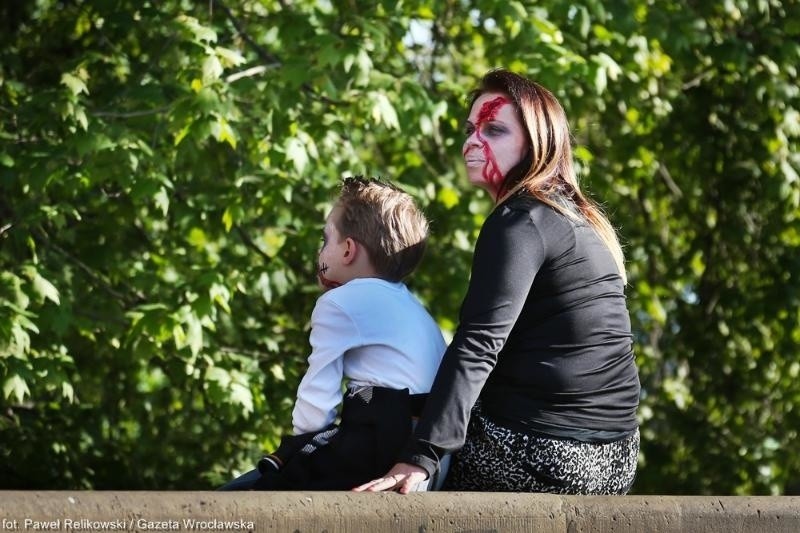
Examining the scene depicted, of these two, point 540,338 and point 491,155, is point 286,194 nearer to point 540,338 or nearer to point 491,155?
point 491,155

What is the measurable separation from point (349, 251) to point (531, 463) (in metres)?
0.68

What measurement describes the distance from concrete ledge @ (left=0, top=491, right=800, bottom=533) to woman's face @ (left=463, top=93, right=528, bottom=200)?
0.83 meters

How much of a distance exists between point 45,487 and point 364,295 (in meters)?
4.01

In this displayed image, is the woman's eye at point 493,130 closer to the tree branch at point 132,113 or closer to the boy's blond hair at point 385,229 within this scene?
the boy's blond hair at point 385,229

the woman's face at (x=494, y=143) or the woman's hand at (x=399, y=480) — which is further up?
the woman's face at (x=494, y=143)

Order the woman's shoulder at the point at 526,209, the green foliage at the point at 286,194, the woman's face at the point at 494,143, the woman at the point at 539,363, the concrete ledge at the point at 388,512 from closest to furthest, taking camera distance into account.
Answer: the concrete ledge at the point at 388,512 < the woman at the point at 539,363 < the woman's shoulder at the point at 526,209 < the woman's face at the point at 494,143 < the green foliage at the point at 286,194

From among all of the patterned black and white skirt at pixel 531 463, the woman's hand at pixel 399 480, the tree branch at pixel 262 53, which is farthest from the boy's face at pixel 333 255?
the tree branch at pixel 262 53

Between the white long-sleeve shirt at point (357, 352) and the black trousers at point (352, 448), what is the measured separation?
1.7 inches

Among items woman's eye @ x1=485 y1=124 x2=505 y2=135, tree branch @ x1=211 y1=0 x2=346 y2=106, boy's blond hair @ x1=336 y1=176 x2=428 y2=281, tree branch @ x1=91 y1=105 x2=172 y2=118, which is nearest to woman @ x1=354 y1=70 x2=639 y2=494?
woman's eye @ x1=485 y1=124 x2=505 y2=135

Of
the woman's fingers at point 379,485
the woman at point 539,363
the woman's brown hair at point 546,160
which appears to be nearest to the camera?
the woman's fingers at point 379,485

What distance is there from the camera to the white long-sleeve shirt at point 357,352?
282 cm

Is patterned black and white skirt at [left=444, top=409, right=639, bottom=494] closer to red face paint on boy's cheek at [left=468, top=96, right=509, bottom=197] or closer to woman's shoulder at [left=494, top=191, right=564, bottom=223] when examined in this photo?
woman's shoulder at [left=494, top=191, right=564, bottom=223]

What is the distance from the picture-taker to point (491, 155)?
3049mm

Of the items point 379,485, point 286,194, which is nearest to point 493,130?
point 379,485
